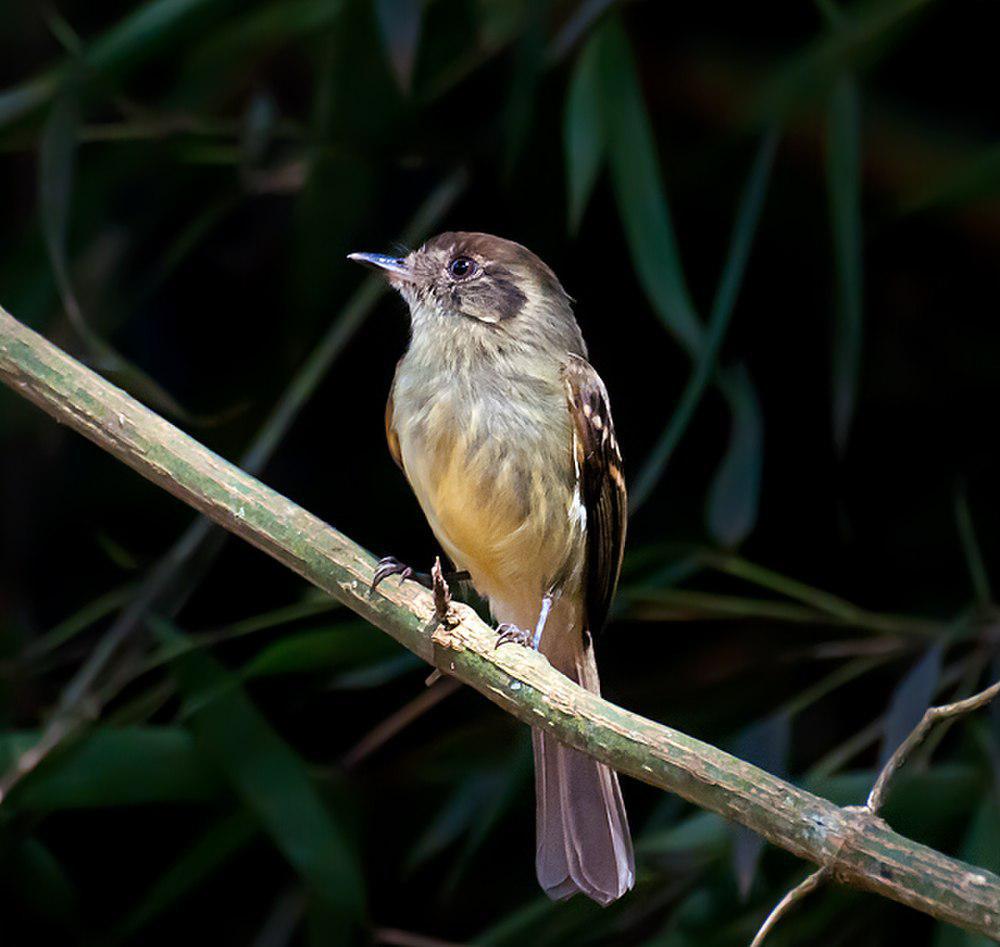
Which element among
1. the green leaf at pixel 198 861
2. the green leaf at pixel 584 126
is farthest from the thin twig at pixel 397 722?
the green leaf at pixel 584 126

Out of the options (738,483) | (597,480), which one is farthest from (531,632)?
(738,483)

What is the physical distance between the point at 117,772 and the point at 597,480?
967mm

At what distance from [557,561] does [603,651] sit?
3.65 ft

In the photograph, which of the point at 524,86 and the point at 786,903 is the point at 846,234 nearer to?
the point at 524,86

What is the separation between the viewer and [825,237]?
3.67m

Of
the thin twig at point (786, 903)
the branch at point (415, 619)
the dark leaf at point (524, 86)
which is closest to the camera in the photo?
the thin twig at point (786, 903)

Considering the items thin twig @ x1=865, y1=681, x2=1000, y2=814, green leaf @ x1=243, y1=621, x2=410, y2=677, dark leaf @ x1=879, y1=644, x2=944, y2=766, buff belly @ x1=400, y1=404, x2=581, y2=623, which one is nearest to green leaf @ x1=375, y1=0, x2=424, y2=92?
buff belly @ x1=400, y1=404, x2=581, y2=623

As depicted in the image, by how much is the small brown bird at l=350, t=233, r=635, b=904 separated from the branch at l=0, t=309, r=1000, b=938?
1.14 ft

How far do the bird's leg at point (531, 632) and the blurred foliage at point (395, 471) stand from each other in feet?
1.00

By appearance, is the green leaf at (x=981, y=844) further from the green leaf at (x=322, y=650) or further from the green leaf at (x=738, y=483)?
the green leaf at (x=322, y=650)

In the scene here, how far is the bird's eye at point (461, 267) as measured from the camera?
8.88 ft

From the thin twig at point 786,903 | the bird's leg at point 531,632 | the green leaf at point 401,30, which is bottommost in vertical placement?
the bird's leg at point 531,632

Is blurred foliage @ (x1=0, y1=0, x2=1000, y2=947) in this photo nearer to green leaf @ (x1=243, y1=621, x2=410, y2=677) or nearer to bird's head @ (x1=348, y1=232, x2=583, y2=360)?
green leaf @ (x1=243, y1=621, x2=410, y2=677)

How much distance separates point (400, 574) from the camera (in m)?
2.22
